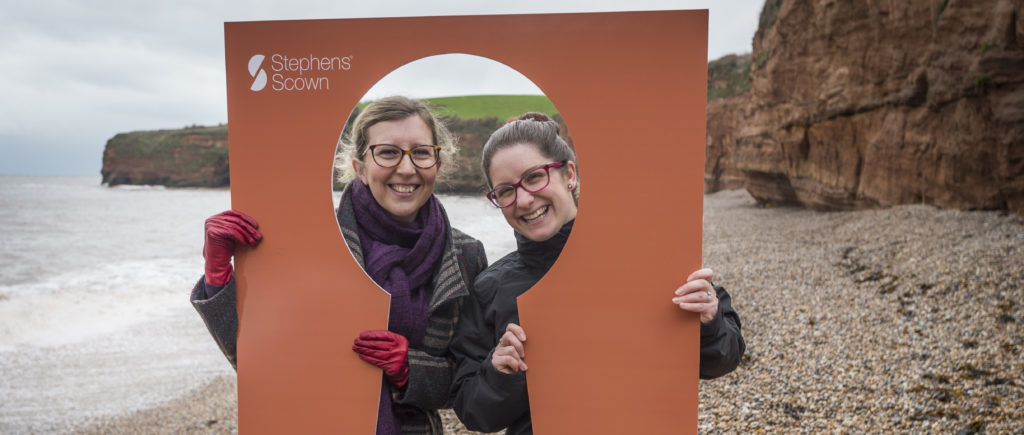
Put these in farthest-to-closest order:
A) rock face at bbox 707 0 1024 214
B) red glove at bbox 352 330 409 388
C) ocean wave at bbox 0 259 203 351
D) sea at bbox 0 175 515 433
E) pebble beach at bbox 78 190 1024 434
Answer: ocean wave at bbox 0 259 203 351 → rock face at bbox 707 0 1024 214 → sea at bbox 0 175 515 433 → pebble beach at bbox 78 190 1024 434 → red glove at bbox 352 330 409 388

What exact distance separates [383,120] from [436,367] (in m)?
0.87

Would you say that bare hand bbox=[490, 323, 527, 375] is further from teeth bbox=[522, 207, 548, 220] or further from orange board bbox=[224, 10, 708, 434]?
teeth bbox=[522, 207, 548, 220]

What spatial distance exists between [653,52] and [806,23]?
12630 millimetres

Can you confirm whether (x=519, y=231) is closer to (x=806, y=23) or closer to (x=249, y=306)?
(x=249, y=306)

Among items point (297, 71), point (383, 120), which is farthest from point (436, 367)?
point (297, 71)

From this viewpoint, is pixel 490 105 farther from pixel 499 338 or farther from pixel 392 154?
pixel 499 338

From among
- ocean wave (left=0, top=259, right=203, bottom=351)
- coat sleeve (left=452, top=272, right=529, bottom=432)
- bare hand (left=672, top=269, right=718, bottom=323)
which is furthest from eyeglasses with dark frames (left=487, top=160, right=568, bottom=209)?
ocean wave (left=0, top=259, right=203, bottom=351)

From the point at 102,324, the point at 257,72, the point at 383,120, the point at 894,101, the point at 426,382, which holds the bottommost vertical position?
the point at 102,324

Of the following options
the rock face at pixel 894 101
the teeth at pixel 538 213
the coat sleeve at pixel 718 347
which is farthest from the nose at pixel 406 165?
the rock face at pixel 894 101

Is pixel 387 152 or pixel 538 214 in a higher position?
pixel 387 152

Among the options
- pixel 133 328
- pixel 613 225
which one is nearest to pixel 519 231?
pixel 613 225

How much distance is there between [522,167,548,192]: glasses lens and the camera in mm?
1846

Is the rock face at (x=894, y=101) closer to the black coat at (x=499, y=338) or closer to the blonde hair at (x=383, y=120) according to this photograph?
the black coat at (x=499, y=338)

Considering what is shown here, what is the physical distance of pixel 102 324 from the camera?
9.29m
